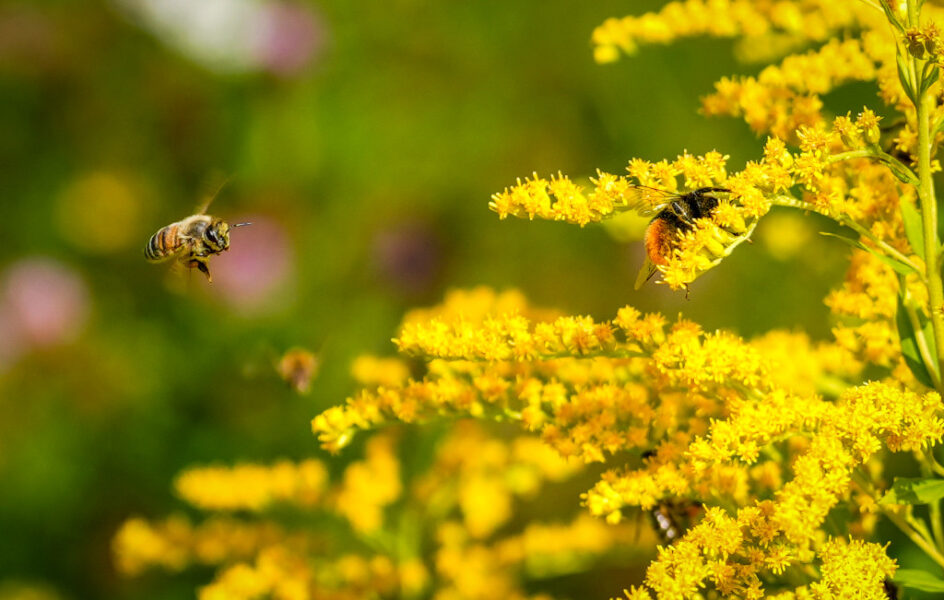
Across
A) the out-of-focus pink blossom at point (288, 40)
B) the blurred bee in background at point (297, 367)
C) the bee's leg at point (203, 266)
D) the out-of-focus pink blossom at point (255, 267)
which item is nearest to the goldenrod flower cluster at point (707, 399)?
the blurred bee in background at point (297, 367)

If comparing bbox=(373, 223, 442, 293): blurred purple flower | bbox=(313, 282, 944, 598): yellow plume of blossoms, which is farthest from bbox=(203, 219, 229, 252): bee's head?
bbox=(373, 223, 442, 293): blurred purple flower

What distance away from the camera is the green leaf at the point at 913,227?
147 centimetres

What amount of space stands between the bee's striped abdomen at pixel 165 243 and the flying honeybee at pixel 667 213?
1.21 meters

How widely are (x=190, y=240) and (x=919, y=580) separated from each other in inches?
65.9

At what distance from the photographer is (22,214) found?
4848 mm

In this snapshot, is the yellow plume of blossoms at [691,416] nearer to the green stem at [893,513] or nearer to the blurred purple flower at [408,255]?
the green stem at [893,513]

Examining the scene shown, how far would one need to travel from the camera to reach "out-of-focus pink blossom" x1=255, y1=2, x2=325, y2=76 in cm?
474

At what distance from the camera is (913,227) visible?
1.48 m

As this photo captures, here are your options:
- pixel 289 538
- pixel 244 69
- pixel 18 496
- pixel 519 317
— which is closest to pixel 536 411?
pixel 519 317

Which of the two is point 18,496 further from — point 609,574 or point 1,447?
point 609,574

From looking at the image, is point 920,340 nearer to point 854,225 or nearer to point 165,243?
point 854,225

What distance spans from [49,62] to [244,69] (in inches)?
36.8

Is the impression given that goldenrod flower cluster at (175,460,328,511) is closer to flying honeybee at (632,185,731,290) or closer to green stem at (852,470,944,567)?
flying honeybee at (632,185,731,290)

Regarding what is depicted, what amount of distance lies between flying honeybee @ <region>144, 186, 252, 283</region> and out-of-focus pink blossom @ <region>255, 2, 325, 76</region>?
8.10 ft
